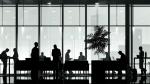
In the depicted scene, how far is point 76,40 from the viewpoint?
1332 inches

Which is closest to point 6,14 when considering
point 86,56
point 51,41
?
point 51,41

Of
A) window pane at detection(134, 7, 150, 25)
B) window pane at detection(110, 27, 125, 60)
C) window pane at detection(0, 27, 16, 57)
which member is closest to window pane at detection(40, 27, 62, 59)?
window pane at detection(0, 27, 16, 57)

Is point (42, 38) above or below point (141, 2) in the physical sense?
below

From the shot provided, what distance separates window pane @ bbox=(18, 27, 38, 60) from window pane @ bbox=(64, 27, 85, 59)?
2253 millimetres

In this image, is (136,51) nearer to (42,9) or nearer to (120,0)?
(120,0)

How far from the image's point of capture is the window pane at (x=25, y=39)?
33562 mm

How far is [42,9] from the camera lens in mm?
33500

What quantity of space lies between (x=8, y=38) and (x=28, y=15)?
8.42ft

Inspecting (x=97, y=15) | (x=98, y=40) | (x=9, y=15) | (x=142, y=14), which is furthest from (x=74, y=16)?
(x=142, y=14)

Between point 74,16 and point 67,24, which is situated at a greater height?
point 74,16

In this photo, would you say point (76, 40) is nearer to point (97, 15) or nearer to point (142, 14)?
point (97, 15)

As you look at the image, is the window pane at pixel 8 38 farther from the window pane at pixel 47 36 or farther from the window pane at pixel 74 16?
the window pane at pixel 74 16

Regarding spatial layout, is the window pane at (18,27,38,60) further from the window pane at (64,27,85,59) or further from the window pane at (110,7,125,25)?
the window pane at (110,7,125,25)

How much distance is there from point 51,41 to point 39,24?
1690 millimetres
